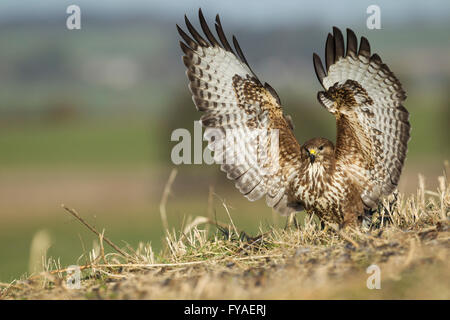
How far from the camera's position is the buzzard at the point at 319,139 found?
229 inches

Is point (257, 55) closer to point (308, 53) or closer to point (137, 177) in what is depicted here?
point (308, 53)

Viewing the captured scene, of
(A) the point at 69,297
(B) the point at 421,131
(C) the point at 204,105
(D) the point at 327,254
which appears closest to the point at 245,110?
(C) the point at 204,105

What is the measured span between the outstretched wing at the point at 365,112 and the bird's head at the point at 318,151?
9cm

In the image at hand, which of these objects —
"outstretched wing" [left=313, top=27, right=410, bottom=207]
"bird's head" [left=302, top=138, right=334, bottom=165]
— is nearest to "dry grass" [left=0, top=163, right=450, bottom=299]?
"outstretched wing" [left=313, top=27, right=410, bottom=207]

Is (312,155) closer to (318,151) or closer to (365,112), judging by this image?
(318,151)

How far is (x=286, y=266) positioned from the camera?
4.45 m

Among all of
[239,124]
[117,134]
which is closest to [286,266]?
[239,124]

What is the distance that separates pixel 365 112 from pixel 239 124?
4.16 feet

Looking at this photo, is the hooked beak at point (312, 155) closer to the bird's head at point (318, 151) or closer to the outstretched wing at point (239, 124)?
the bird's head at point (318, 151)

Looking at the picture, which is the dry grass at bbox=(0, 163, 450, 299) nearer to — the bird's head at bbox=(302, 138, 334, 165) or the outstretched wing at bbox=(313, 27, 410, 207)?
the outstretched wing at bbox=(313, 27, 410, 207)

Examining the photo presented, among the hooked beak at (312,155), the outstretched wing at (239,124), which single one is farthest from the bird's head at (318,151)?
the outstretched wing at (239,124)

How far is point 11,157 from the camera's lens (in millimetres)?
70125

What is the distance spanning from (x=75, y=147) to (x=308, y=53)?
4879 inches

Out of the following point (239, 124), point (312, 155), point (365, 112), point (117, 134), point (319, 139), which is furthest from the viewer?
point (117, 134)
